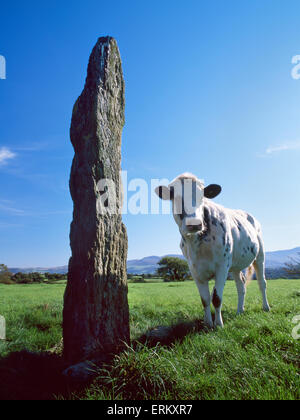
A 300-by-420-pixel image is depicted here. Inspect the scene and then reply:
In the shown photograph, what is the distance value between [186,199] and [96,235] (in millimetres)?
2136

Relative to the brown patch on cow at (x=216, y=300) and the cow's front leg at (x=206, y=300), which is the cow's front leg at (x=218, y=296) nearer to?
the brown patch on cow at (x=216, y=300)

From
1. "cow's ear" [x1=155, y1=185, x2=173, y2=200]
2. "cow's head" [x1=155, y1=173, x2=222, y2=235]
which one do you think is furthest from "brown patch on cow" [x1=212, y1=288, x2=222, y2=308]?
"cow's ear" [x1=155, y1=185, x2=173, y2=200]

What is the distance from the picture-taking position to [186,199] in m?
5.62

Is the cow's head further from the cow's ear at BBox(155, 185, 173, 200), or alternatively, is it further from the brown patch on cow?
the brown patch on cow

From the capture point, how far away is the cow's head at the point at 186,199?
5340 mm

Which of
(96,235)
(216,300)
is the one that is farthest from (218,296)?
(96,235)

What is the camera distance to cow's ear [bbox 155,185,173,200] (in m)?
5.91

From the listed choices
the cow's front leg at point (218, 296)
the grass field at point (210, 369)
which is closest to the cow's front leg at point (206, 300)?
the cow's front leg at point (218, 296)

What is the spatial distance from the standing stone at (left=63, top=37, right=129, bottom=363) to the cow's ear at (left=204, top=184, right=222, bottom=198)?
239 cm

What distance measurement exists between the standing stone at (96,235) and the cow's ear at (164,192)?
127 centimetres

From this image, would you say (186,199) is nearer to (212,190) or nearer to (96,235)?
(212,190)
